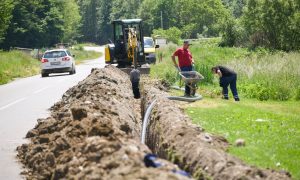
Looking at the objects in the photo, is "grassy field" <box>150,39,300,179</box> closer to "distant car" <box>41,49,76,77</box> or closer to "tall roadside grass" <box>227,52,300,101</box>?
"tall roadside grass" <box>227,52,300,101</box>

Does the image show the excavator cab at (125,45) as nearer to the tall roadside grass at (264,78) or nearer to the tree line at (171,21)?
the tall roadside grass at (264,78)

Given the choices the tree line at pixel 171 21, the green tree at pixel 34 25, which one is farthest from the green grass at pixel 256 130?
the green tree at pixel 34 25

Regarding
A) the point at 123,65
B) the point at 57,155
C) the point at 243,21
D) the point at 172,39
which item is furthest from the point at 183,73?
the point at 172,39

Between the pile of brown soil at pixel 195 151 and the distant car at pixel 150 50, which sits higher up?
the pile of brown soil at pixel 195 151

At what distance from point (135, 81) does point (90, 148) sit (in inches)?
452

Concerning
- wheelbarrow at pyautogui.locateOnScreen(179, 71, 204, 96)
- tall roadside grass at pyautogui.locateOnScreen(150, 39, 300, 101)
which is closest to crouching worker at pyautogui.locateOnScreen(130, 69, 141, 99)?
wheelbarrow at pyautogui.locateOnScreen(179, 71, 204, 96)

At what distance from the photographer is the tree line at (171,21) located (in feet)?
154

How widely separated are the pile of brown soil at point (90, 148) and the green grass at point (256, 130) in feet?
5.89

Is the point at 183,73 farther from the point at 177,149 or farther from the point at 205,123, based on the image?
the point at 177,149

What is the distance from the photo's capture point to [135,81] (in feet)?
63.4

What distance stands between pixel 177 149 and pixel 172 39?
3008 inches

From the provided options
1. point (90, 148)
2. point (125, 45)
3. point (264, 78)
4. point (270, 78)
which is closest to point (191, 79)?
point (270, 78)

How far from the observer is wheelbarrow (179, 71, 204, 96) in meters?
17.2

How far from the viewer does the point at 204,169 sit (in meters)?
7.62
